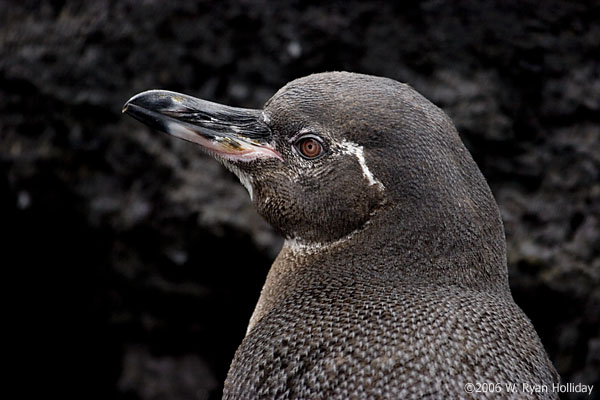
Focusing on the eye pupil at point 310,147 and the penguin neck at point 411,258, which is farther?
the eye pupil at point 310,147

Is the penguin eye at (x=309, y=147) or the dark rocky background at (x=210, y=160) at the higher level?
the penguin eye at (x=309, y=147)

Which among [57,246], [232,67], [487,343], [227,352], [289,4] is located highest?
[289,4]

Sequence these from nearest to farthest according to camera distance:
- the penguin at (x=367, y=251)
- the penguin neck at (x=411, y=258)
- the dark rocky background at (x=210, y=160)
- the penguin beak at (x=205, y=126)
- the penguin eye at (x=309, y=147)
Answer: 1. the penguin at (x=367, y=251)
2. the penguin neck at (x=411, y=258)
3. the penguin eye at (x=309, y=147)
4. the penguin beak at (x=205, y=126)
5. the dark rocky background at (x=210, y=160)

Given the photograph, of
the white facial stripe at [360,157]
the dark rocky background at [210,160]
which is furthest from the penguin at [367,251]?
the dark rocky background at [210,160]

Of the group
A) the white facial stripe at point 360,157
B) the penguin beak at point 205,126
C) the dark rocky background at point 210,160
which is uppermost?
the penguin beak at point 205,126

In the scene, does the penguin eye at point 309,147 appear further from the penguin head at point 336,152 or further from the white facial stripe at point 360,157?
the white facial stripe at point 360,157

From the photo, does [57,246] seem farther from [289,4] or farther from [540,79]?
[540,79]

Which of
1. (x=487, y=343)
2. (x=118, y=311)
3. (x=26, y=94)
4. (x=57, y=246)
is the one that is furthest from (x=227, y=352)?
(x=487, y=343)

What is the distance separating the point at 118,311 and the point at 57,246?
0.65 metres

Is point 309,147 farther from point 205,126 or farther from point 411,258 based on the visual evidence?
point 411,258

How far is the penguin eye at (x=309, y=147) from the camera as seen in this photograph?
2.77 metres

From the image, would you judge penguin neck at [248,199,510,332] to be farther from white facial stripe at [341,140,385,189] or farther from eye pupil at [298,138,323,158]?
eye pupil at [298,138,323,158]

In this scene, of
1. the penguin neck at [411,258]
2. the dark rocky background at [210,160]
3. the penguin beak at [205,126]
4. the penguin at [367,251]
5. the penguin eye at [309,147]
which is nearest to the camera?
the penguin at [367,251]

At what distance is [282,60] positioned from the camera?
4754 mm
